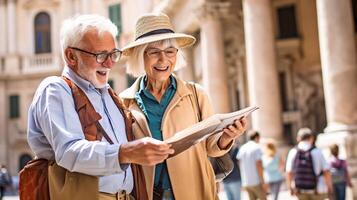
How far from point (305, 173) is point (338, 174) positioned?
5.32 feet

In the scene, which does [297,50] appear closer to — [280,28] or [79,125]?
[280,28]

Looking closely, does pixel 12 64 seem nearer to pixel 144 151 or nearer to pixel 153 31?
pixel 153 31

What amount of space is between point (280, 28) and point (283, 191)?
348 inches

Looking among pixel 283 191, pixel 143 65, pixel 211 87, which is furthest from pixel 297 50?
pixel 143 65

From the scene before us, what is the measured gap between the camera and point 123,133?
2.92 meters

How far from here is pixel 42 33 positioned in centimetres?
3456

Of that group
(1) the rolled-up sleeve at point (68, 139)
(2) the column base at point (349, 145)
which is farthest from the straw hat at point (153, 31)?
(2) the column base at point (349, 145)

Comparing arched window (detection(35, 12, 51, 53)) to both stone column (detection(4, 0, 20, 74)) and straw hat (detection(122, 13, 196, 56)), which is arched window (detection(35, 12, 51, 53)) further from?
straw hat (detection(122, 13, 196, 56))

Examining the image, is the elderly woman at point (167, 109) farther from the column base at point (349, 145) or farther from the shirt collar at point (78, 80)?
the column base at point (349, 145)

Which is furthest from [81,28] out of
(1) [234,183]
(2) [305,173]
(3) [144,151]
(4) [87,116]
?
(1) [234,183]

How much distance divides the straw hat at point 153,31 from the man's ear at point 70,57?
770mm

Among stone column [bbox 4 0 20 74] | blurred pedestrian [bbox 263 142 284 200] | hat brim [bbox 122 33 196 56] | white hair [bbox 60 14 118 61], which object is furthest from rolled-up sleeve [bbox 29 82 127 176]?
stone column [bbox 4 0 20 74]

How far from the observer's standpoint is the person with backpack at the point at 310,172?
26.0 feet

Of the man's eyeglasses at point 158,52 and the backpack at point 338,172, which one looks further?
the backpack at point 338,172
